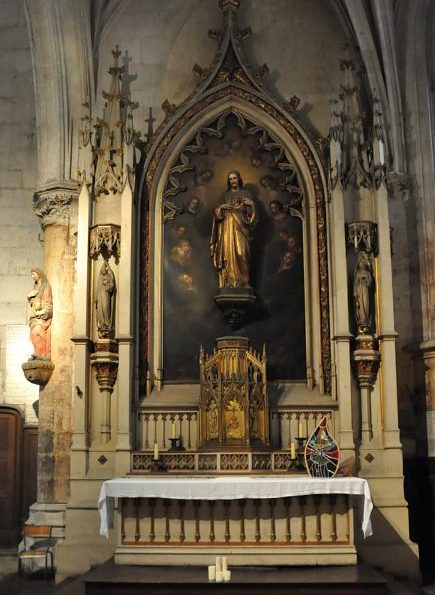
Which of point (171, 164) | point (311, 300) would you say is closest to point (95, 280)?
point (171, 164)

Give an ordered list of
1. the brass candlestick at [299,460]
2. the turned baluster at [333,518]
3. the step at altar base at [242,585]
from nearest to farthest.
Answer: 1. the step at altar base at [242,585]
2. the turned baluster at [333,518]
3. the brass candlestick at [299,460]

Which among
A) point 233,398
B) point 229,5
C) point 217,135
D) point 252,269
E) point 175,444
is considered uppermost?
point 229,5

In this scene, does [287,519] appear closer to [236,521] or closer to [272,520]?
[272,520]

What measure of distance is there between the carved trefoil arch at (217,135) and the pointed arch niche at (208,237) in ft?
0.05

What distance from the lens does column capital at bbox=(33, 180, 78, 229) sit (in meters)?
12.6

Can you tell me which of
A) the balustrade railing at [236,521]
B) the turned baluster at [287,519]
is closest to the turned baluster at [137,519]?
the balustrade railing at [236,521]

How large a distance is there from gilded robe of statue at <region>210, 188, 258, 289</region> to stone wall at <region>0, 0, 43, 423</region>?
3.89 meters

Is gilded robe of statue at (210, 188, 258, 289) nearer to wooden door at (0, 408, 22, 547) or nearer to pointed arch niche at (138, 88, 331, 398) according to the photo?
pointed arch niche at (138, 88, 331, 398)

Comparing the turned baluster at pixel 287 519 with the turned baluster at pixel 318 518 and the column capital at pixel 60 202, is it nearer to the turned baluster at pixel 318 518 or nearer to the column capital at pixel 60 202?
the turned baluster at pixel 318 518

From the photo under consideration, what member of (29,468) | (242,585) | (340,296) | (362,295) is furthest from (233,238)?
(29,468)

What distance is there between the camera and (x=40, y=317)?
12.1m

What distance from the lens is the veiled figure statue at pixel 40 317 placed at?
12.1 m

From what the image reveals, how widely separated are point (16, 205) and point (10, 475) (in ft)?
15.0

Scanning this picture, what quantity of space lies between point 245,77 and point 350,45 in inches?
70.0
